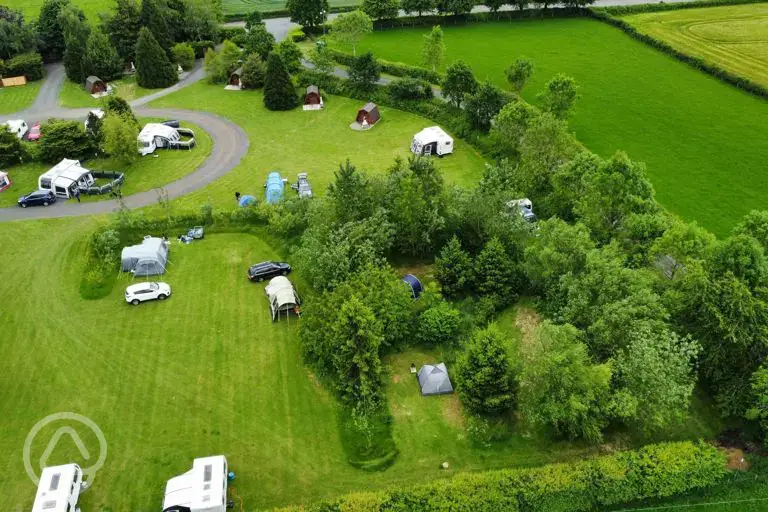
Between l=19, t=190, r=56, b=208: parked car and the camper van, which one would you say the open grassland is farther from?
l=19, t=190, r=56, b=208: parked car

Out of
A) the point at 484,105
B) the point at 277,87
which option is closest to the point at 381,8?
the point at 277,87

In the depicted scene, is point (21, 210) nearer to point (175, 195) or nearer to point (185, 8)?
point (175, 195)

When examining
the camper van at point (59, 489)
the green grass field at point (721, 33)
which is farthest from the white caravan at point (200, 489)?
the green grass field at point (721, 33)

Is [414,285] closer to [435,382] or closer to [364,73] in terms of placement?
[435,382]

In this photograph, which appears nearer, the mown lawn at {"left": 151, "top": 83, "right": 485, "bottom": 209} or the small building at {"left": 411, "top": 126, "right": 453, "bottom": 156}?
the mown lawn at {"left": 151, "top": 83, "right": 485, "bottom": 209}

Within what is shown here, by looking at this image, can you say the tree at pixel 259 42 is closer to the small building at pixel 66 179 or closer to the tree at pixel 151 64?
the tree at pixel 151 64

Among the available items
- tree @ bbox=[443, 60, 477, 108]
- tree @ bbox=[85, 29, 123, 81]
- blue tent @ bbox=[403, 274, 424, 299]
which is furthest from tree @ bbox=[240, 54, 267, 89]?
blue tent @ bbox=[403, 274, 424, 299]

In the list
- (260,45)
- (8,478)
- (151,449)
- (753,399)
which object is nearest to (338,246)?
(151,449)
